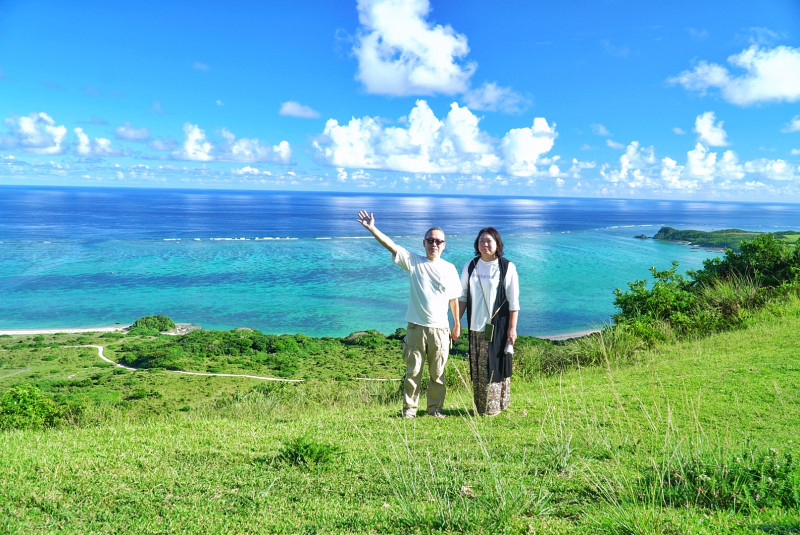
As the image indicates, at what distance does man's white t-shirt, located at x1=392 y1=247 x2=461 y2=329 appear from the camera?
5473 millimetres

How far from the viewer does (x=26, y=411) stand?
28.4 ft

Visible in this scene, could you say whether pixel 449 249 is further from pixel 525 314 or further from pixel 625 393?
pixel 625 393

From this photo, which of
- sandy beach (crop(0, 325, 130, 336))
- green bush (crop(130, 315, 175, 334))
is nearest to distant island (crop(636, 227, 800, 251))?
green bush (crop(130, 315, 175, 334))

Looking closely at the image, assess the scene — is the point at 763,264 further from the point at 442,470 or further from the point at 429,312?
the point at 442,470

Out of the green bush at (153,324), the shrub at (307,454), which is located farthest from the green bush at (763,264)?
the green bush at (153,324)

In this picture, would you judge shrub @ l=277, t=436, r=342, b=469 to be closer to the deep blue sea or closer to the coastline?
the deep blue sea

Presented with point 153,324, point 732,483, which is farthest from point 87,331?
point 732,483

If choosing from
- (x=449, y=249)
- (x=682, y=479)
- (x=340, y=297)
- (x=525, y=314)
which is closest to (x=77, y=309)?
(x=340, y=297)

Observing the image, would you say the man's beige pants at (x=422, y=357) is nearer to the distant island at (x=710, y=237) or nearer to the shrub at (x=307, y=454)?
the shrub at (x=307, y=454)

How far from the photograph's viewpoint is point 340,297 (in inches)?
1944

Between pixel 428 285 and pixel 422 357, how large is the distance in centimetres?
80

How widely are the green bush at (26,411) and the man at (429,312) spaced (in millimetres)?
5011

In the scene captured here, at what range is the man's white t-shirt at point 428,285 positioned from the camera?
18.0ft

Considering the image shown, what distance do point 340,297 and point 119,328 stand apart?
61.0 ft
